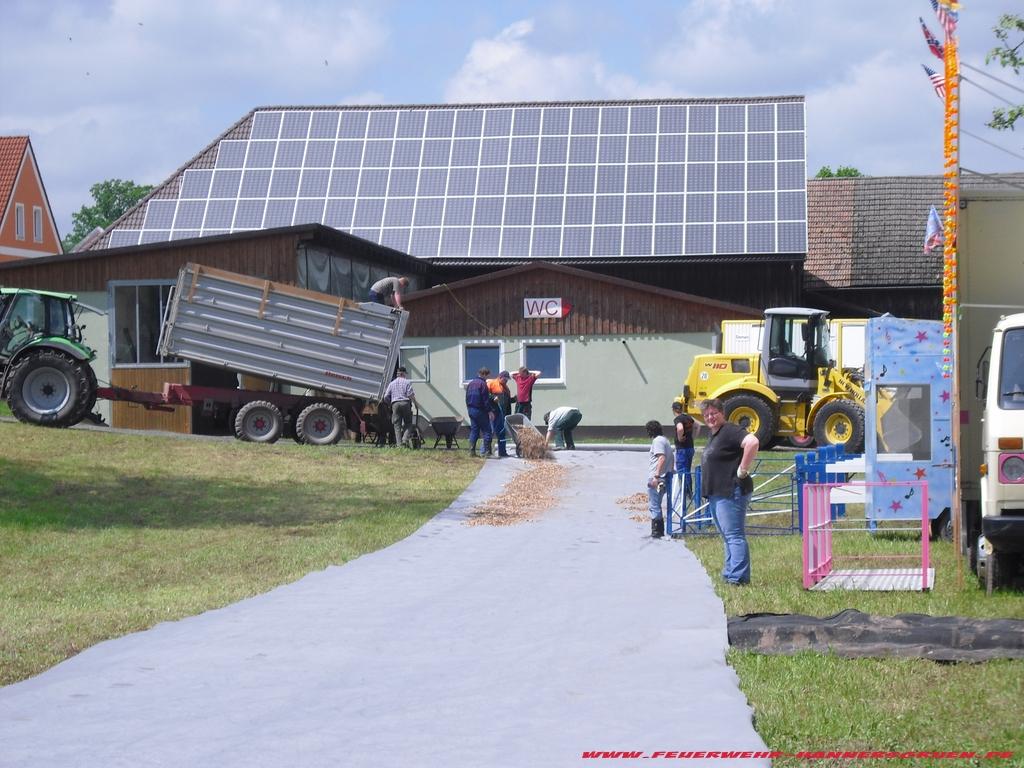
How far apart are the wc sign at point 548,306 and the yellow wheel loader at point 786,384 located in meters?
5.53

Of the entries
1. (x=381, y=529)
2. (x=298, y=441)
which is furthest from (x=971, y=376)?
(x=298, y=441)

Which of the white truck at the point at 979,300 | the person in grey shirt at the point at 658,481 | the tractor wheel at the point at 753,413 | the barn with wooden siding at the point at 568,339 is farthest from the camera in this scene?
the barn with wooden siding at the point at 568,339

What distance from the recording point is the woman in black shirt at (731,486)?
1199 cm

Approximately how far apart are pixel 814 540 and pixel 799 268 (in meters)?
28.1

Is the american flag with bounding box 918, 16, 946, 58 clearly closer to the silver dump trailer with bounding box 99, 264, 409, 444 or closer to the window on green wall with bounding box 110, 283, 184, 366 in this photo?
the silver dump trailer with bounding box 99, 264, 409, 444

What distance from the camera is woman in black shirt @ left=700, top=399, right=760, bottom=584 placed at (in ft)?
39.3

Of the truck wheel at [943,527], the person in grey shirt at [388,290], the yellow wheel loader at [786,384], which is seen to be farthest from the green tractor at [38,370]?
the truck wheel at [943,527]

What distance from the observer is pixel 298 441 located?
27.1 metres

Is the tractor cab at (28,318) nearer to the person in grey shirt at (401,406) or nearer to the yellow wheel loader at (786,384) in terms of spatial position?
the person in grey shirt at (401,406)

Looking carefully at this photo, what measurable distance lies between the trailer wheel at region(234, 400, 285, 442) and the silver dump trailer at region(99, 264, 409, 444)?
0.02 metres

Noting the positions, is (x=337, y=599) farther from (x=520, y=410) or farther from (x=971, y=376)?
(x=520, y=410)

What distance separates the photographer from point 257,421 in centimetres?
2673

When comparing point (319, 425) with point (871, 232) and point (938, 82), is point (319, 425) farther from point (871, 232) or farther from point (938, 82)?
point (871, 232)

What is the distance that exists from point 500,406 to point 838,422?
671cm
